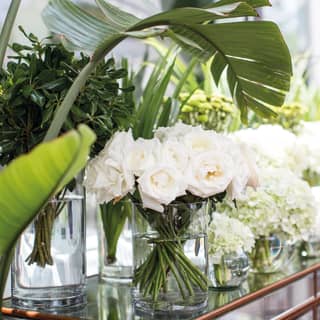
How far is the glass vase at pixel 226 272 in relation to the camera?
127cm

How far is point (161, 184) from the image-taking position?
100 centimetres

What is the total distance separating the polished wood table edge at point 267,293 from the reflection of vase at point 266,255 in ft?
0.22

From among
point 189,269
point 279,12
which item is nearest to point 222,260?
point 189,269

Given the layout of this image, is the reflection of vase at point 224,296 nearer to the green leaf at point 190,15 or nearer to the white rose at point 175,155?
the white rose at point 175,155

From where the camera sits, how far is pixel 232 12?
3.12 feet

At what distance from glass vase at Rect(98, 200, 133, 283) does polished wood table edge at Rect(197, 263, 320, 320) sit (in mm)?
290

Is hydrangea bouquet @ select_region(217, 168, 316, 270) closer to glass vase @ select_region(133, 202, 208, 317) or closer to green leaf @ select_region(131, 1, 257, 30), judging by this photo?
glass vase @ select_region(133, 202, 208, 317)

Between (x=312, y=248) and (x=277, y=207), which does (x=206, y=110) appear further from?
(x=312, y=248)

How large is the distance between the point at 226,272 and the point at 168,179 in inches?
14.0

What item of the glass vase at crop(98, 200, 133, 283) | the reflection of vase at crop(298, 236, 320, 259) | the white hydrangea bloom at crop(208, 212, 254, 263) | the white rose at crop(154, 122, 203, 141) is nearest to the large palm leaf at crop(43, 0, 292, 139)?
the white rose at crop(154, 122, 203, 141)

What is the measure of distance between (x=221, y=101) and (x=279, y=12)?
1.16 m

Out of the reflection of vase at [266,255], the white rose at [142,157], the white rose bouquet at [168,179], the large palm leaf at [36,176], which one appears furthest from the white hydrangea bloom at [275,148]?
the large palm leaf at [36,176]

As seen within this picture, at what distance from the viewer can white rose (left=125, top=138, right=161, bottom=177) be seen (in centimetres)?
101

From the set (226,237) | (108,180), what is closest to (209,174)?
(108,180)
